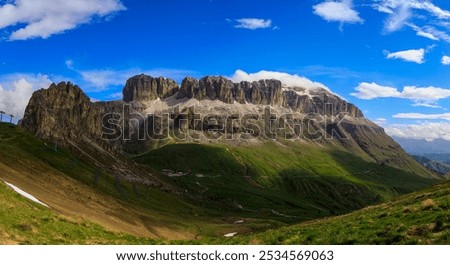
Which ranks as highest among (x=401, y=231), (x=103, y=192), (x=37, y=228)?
(x=401, y=231)

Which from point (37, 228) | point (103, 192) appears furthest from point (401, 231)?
point (103, 192)

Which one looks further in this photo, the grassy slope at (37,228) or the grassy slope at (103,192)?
the grassy slope at (103,192)

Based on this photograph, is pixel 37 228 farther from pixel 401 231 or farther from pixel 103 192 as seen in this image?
pixel 103 192

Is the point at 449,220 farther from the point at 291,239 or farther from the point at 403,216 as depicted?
the point at 291,239

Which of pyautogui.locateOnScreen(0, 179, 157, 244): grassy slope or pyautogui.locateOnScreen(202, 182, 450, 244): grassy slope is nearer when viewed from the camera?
pyautogui.locateOnScreen(202, 182, 450, 244): grassy slope

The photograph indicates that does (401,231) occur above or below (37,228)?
above

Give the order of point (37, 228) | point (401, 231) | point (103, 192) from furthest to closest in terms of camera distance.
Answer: point (103, 192) < point (37, 228) < point (401, 231)

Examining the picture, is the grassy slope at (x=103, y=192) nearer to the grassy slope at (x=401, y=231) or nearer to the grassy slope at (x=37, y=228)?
the grassy slope at (x=37, y=228)

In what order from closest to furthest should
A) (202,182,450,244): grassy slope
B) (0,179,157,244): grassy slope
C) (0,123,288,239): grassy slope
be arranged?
(202,182,450,244): grassy slope, (0,179,157,244): grassy slope, (0,123,288,239): grassy slope

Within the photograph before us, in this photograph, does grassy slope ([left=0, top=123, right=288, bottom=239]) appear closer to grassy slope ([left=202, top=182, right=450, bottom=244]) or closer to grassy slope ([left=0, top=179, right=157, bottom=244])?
grassy slope ([left=0, top=179, right=157, bottom=244])

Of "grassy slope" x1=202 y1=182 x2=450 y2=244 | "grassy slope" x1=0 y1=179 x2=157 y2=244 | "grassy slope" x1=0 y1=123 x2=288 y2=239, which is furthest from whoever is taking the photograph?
"grassy slope" x1=0 y1=123 x2=288 y2=239

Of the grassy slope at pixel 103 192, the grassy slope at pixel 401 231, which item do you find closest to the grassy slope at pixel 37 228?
the grassy slope at pixel 401 231

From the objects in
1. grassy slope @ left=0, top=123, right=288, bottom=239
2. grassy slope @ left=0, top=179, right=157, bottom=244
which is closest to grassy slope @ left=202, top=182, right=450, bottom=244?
grassy slope @ left=0, top=179, right=157, bottom=244
